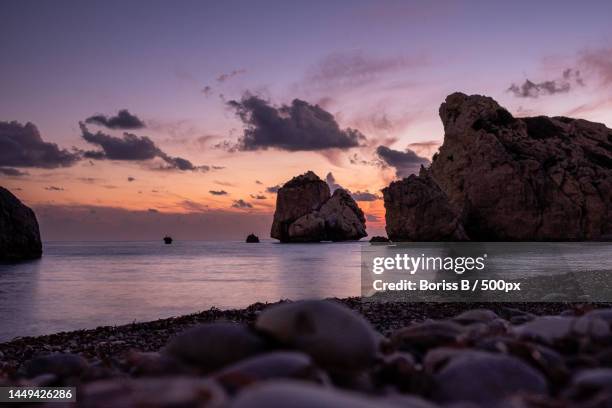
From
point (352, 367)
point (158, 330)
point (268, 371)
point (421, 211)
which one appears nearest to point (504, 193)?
point (421, 211)

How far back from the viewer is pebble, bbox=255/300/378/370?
364cm

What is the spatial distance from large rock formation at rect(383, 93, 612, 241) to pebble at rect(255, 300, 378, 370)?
73343 mm

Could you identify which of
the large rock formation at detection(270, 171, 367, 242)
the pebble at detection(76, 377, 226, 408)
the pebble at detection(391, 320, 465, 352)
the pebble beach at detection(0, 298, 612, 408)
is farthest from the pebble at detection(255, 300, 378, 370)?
the large rock formation at detection(270, 171, 367, 242)

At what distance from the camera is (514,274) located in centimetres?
2872

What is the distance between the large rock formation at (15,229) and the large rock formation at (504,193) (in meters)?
48.8

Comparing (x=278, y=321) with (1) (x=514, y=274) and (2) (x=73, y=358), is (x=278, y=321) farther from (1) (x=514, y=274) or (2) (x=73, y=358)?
(1) (x=514, y=274)

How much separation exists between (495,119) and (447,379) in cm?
9430

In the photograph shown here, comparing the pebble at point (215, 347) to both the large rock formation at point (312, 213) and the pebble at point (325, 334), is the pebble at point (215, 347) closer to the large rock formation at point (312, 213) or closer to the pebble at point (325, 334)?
the pebble at point (325, 334)

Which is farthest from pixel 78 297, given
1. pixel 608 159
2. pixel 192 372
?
pixel 608 159

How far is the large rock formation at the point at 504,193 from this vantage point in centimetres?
7750

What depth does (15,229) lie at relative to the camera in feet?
205

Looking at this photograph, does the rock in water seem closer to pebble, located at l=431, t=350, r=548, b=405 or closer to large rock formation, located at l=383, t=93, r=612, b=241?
large rock formation, located at l=383, t=93, r=612, b=241

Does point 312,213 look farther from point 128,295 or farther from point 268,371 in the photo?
point 268,371

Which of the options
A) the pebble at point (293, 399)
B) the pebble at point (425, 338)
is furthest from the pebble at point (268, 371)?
the pebble at point (425, 338)
